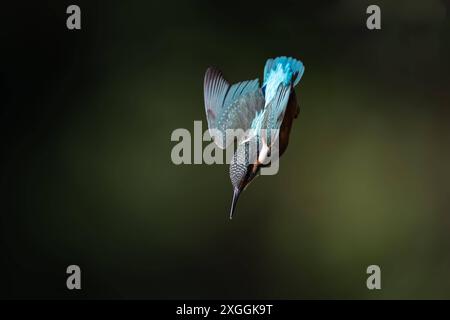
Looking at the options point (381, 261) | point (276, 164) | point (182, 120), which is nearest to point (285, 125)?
point (276, 164)

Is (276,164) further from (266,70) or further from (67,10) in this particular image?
(67,10)

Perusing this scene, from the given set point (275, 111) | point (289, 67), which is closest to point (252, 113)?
point (275, 111)

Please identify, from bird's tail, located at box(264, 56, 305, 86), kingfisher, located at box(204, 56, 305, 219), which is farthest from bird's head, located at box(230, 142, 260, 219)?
bird's tail, located at box(264, 56, 305, 86)

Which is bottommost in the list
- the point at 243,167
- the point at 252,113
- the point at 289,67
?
the point at 243,167

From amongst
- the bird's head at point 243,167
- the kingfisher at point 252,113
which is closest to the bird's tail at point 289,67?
the kingfisher at point 252,113

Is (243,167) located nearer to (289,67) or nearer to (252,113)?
(252,113)

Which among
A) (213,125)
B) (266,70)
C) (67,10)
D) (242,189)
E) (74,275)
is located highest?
(67,10)

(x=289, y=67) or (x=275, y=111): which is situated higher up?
(x=289, y=67)
